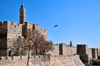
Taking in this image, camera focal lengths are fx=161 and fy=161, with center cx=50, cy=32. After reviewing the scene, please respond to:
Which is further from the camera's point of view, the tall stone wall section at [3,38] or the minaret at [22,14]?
the minaret at [22,14]

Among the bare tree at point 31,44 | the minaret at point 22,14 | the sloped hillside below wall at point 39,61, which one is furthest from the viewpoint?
the minaret at point 22,14

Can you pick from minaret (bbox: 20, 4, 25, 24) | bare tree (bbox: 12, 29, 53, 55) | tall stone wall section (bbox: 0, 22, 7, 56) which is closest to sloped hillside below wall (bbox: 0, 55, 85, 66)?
bare tree (bbox: 12, 29, 53, 55)

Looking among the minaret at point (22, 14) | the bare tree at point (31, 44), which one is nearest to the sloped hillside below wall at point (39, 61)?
the bare tree at point (31, 44)

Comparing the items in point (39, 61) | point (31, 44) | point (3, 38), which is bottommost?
point (39, 61)

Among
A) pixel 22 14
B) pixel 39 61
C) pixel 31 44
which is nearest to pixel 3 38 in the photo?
pixel 31 44

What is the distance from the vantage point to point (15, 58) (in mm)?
14305

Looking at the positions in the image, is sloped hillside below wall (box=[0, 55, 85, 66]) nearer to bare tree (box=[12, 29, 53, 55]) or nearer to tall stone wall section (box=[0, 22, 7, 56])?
bare tree (box=[12, 29, 53, 55])

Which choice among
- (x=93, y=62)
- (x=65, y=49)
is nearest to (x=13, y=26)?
(x=65, y=49)

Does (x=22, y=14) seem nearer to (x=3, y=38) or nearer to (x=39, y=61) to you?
(x=3, y=38)

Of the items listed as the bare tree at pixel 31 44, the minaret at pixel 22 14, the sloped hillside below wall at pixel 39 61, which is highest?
the minaret at pixel 22 14

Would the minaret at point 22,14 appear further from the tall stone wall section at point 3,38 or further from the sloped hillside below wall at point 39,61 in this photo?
the sloped hillside below wall at point 39,61

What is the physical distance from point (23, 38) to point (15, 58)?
11.3 m

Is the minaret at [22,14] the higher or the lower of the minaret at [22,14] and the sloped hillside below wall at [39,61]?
the higher

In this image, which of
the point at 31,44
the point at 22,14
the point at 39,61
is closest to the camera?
the point at 39,61
